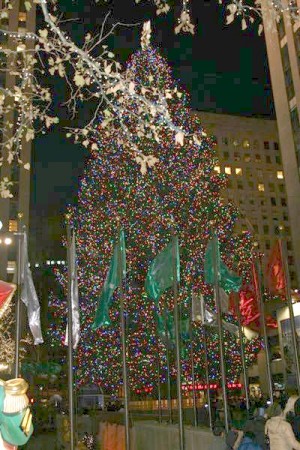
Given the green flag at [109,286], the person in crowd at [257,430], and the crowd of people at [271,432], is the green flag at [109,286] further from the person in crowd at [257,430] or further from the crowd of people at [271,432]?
the person in crowd at [257,430]

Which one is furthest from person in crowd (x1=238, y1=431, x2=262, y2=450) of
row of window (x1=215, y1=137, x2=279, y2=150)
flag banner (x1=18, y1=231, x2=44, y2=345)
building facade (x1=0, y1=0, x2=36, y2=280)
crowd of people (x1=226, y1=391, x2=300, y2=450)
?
row of window (x1=215, y1=137, x2=279, y2=150)

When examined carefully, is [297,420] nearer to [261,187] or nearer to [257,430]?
[257,430]

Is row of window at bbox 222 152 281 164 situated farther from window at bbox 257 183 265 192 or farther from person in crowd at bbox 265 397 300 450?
person in crowd at bbox 265 397 300 450

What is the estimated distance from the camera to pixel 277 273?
15422mm

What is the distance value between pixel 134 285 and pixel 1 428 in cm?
2728

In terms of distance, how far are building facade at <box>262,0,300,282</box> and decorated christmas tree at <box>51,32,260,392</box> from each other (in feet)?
17.4

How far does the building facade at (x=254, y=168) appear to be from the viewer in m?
86.2

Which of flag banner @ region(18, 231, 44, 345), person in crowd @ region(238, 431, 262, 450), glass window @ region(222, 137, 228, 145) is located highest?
glass window @ region(222, 137, 228, 145)

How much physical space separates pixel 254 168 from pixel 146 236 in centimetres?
6151

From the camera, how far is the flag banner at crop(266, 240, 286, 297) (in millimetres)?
15188

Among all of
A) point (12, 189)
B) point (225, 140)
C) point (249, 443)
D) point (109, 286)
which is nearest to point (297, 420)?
point (249, 443)

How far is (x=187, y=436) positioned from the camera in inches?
513

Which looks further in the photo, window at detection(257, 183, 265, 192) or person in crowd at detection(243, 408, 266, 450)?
window at detection(257, 183, 265, 192)

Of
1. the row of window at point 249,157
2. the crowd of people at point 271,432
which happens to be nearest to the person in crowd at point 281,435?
the crowd of people at point 271,432
